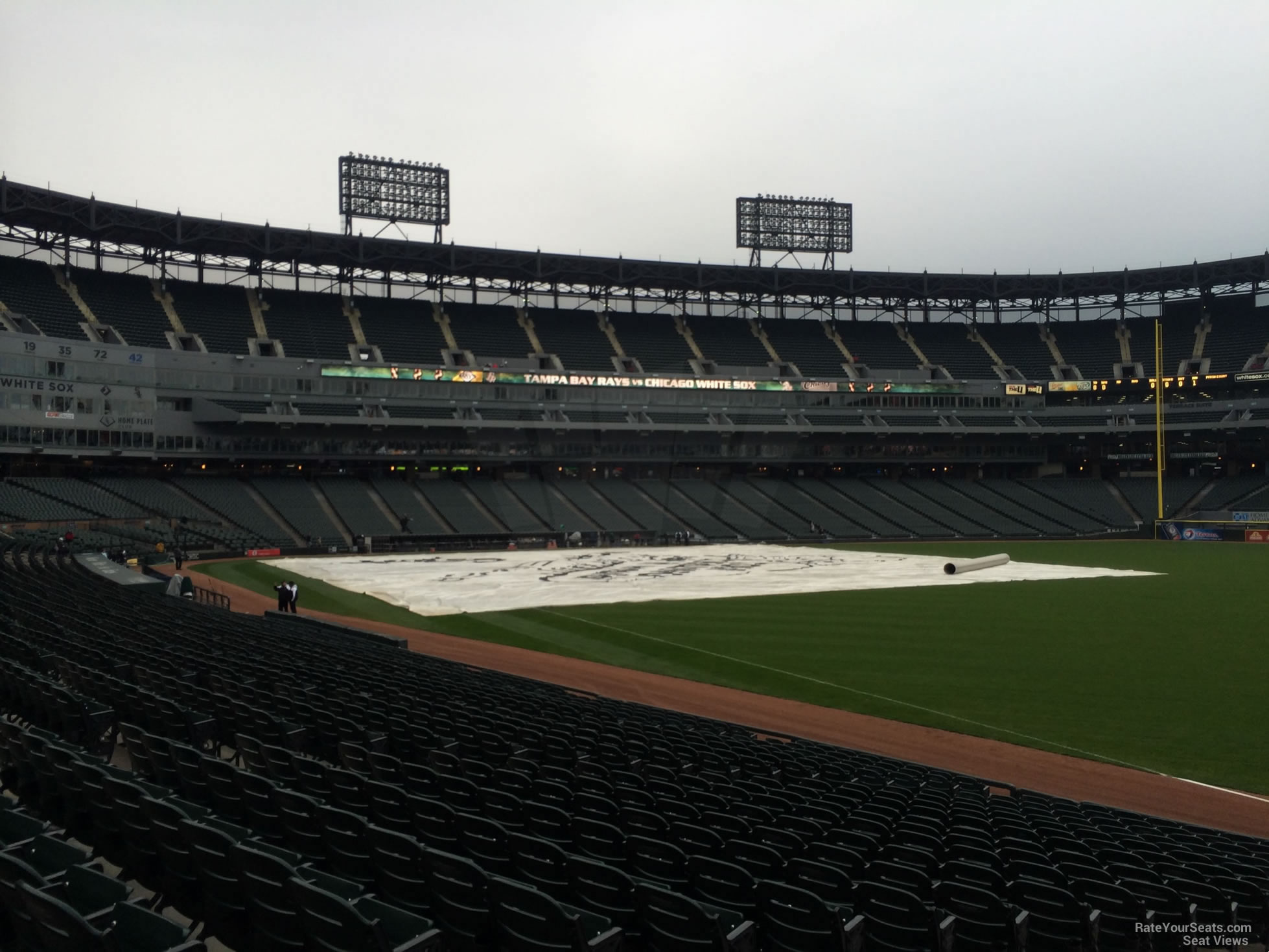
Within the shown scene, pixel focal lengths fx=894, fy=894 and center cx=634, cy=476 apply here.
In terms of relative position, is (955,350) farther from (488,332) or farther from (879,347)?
(488,332)

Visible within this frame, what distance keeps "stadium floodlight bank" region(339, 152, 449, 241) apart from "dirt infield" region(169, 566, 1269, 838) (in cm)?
6476

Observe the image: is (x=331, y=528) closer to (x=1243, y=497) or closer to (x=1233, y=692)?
(x=1233, y=692)

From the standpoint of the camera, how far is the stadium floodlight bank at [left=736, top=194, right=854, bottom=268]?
9275 cm

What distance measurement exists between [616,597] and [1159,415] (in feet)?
207

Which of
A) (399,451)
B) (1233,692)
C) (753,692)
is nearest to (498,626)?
(753,692)

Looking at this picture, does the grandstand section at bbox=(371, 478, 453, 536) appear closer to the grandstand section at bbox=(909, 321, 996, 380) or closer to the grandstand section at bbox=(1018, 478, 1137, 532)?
the grandstand section at bbox=(909, 321, 996, 380)

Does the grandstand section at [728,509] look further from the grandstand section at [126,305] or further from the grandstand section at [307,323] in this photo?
the grandstand section at [126,305]

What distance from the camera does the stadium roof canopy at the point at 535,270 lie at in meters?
67.4

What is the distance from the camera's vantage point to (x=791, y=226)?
93.6m

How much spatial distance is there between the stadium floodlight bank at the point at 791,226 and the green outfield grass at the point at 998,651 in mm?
57144

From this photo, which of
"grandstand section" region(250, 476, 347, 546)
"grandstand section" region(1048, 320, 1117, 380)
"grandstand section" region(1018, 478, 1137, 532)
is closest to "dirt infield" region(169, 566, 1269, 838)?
"grandstand section" region(250, 476, 347, 546)

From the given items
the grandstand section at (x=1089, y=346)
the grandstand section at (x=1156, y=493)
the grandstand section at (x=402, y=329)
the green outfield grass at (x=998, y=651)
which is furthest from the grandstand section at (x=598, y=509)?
the grandstand section at (x=1089, y=346)

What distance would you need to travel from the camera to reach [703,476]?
87.4 meters

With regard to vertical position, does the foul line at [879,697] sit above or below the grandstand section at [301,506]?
below
